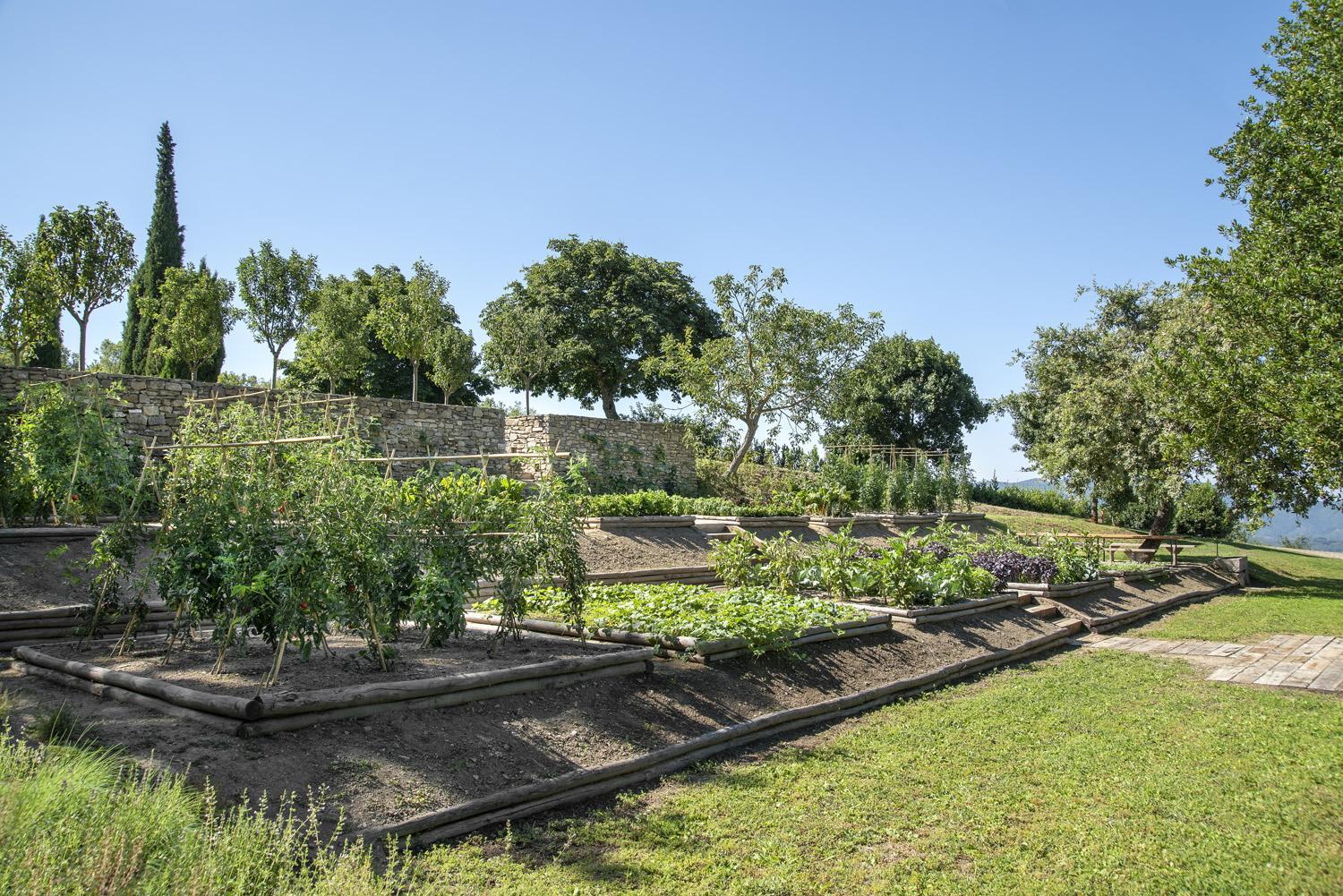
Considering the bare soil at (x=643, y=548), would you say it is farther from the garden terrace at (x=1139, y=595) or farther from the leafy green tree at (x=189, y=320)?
the leafy green tree at (x=189, y=320)

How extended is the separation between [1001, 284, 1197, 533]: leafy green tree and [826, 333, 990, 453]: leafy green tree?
8.99 m

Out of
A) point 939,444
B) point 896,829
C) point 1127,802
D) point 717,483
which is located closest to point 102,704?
point 896,829

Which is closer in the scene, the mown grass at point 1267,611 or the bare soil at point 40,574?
the bare soil at point 40,574

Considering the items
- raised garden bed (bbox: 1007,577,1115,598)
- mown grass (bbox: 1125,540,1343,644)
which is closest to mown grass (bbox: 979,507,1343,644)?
mown grass (bbox: 1125,540,1343,644)

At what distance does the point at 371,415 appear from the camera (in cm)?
1399

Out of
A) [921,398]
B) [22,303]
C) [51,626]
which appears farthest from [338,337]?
[921,398]

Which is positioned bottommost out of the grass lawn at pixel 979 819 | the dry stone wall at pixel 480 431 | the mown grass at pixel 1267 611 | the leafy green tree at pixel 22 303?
the grass lawn at pixel 979 819

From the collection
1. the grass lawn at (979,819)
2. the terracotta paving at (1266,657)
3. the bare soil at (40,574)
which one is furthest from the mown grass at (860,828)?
the bare soil at (40,574)

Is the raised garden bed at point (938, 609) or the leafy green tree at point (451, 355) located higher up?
the leafy green tree at point (451, 355)

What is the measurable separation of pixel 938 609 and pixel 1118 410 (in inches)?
511

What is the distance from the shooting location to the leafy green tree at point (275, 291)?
846 inches

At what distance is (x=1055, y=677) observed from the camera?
739 centimetres

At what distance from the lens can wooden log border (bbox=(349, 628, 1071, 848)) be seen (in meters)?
3.53

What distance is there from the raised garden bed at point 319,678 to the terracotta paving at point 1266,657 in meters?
6.07
